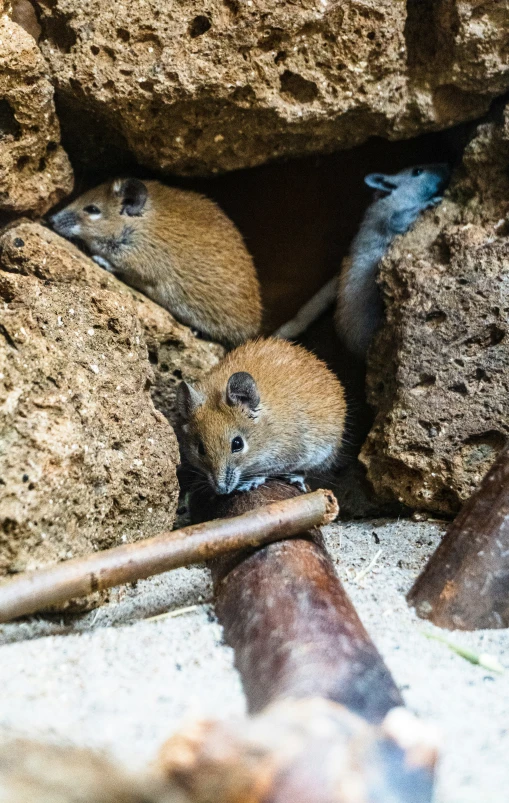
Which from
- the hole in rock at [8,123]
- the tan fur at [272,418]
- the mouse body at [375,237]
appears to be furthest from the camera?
the mouse body at [375,237]

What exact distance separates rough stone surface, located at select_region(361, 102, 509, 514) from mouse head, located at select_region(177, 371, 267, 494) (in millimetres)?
Result: 755

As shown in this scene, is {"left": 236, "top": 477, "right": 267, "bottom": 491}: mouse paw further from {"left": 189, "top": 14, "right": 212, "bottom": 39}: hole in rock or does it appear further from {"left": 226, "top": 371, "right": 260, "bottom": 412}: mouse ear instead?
{"left": 189, "top": 14, "right": 212, "bottom": 39}: hole in rock

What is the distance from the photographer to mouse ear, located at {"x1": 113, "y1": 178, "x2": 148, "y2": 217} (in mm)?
5336

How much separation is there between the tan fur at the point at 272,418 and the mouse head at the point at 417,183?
1353mm

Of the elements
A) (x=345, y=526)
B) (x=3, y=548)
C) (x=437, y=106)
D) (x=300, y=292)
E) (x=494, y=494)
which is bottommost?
(x=345, y=526)

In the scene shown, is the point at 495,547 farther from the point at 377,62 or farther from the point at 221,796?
the point at 377,62

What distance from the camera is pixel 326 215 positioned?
230 inches

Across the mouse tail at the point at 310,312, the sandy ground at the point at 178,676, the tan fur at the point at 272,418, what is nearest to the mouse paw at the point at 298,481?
the tan fur at the point at 272,418

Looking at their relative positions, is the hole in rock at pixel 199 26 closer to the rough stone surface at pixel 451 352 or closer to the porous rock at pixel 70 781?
the rough stone surface at pixel 451 352

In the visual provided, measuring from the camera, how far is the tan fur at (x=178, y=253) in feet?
17.5

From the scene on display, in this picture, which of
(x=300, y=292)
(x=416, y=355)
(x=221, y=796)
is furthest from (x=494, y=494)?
(x=300, y=292)

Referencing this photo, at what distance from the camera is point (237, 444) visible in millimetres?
4578

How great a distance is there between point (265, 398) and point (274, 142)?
1.72 meters

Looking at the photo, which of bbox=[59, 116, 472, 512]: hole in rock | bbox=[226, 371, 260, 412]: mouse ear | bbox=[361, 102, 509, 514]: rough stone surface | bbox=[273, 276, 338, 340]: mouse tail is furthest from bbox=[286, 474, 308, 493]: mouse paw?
bbox=[273, 276, 338, 340]: mouse tail
